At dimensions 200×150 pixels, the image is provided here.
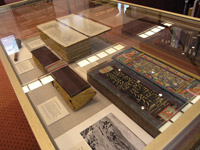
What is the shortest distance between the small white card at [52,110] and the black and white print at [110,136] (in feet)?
0.44

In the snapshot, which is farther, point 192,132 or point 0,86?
point 0,86

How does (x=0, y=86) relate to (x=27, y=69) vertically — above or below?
below

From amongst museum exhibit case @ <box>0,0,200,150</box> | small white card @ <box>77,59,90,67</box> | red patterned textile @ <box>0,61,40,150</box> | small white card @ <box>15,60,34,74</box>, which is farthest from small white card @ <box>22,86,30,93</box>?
red patterned textile @ <box>0,61,40,150</box>

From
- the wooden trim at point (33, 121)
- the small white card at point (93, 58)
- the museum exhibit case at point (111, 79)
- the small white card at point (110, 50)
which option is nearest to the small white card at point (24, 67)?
the museum exhibit case at point (111, 79)

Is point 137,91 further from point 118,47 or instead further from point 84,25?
point 84,25

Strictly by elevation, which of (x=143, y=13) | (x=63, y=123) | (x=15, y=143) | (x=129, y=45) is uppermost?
(x=143, y=13)

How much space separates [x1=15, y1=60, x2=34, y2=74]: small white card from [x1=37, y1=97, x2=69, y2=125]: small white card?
0.32 meters

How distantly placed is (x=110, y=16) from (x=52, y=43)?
0.53 m

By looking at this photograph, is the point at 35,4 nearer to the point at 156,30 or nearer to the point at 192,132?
the point at 156,30

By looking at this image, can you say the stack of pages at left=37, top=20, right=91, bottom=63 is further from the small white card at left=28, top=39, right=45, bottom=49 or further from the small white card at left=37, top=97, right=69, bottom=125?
the small white card at left=37, top=97, right=69, bottom=125

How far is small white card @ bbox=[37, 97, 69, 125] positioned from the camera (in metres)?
0.71

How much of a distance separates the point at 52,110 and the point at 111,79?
0.30 meters

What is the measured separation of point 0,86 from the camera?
69.5 inches

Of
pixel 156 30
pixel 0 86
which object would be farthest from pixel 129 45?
pixel 0 86
